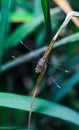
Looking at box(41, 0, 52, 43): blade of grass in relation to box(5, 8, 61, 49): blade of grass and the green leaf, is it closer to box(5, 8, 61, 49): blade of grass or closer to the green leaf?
the green leaf

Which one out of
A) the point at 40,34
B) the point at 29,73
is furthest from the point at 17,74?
the point at 40,34

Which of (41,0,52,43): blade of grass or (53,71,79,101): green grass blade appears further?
(53,71,79,101): green grass blade

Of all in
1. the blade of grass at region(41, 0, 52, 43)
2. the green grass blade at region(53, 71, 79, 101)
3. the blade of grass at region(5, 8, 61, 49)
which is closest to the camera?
the blade of grass at region(41, 0, 52, 43)

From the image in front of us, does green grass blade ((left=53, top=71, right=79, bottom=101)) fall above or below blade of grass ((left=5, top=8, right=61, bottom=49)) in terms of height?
below

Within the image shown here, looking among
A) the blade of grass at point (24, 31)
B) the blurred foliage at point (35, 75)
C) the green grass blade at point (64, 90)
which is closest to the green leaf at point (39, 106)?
the blurred foliage at point (35, 75)

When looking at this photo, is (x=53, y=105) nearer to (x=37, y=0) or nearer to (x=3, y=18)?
(x=3, y=18)

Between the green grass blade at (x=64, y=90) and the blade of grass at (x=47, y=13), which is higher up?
the blade of grass at (x=47, y=13)

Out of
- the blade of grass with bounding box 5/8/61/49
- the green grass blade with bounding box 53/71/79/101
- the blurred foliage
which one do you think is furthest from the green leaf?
the blade of grass with bounding box 5/8/61/49

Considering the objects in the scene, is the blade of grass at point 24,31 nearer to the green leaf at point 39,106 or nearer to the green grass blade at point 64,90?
the green grass blade at point 64,90
